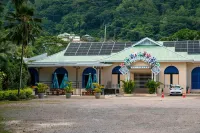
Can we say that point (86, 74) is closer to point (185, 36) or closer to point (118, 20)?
point (185, 36)

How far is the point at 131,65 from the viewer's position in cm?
3875

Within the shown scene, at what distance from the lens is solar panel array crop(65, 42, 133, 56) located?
44188 mm

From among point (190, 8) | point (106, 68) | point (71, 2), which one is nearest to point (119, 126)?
point (106, 68)

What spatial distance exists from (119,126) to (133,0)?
72.4 m

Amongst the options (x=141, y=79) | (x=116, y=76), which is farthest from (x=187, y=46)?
(x=116, y=76)

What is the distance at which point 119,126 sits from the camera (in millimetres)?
13672

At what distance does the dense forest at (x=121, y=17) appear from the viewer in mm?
76625

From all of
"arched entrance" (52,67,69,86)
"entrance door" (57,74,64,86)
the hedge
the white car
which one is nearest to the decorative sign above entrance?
the white car

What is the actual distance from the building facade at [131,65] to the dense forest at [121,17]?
3165 cm

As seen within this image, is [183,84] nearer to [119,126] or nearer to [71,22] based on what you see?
[119,126]

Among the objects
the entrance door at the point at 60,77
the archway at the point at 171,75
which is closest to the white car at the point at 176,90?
the archway at the point at 171,75

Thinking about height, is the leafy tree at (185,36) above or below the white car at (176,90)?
above

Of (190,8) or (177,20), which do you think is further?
(190,8)

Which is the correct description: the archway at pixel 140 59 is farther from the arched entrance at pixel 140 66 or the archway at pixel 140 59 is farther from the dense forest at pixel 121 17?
the dense forest at pixel 121 17
